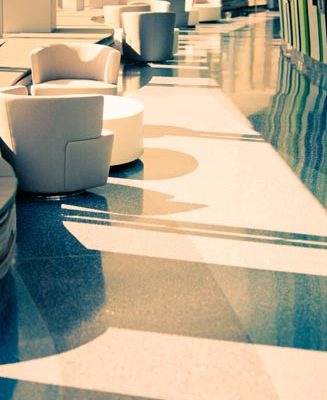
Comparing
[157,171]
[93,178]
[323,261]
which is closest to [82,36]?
[157,171]

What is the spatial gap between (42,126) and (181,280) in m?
1.53

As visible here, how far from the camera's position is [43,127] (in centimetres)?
467

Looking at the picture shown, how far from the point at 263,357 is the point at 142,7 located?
38.5 feet

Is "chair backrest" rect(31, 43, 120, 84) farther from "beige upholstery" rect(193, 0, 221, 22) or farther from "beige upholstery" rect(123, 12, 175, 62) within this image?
"beige upholstery" rect(193, 0, 221, 22)

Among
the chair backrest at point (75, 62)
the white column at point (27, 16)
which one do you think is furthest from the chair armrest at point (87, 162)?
the white column at point (27, 16)

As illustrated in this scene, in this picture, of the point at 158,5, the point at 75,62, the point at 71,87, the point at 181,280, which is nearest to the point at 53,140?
the point at 181,280

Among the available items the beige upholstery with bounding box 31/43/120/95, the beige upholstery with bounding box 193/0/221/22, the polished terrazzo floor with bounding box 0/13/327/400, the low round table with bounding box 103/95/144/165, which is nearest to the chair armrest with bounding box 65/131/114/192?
the polished terrazzo floor with bounding box 0/13/327/400

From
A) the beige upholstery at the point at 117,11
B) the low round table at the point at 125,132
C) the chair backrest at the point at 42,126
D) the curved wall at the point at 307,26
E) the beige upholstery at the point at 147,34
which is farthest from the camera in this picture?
the beige upholstery at the point at 117,11

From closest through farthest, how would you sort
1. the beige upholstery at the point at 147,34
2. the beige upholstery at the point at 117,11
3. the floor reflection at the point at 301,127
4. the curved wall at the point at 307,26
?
the floor reflection at the point at 301,127
the curved wall at the point at 307,26
the beige upholstery at the point at 147,34
the beige upholstery at the point at 117,11

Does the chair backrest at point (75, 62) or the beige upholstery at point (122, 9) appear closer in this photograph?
the chair backrest at point (75, 62)

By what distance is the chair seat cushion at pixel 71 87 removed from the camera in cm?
704

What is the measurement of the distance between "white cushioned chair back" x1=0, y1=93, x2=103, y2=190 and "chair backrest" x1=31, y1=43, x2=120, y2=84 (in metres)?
2.84

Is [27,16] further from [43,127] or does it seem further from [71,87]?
[43,127]

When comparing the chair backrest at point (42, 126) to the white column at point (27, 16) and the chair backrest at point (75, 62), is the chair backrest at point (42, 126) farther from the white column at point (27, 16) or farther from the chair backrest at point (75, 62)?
the white column at point (27, 16)
